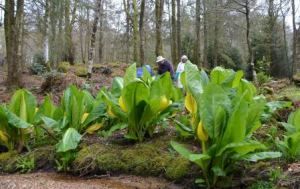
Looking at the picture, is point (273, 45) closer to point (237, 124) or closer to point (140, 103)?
point (140, 103)

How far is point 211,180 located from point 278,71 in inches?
1062

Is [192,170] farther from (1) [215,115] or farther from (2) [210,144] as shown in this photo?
(1) [215,115]

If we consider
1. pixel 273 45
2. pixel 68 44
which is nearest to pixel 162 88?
pixel 68 44

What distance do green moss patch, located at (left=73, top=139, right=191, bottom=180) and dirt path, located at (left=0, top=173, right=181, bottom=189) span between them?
111 mm

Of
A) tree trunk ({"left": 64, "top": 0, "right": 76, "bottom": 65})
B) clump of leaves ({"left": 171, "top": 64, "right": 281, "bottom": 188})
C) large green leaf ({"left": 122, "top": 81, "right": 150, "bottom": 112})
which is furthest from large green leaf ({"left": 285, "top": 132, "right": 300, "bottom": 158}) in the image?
tree trunk ({"left": 64, "top": 0, "right": 76, "bottom": 65})

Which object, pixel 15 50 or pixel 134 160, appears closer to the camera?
pixel 134 160

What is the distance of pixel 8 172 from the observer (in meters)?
4.36

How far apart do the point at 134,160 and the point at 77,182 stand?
62cm

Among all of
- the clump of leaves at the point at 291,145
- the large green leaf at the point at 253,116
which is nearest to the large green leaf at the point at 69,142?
the large green leaf at the point at 253,116

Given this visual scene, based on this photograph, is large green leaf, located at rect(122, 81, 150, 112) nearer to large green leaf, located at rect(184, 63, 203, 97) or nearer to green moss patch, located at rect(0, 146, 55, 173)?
large green leaf, located at rect(184, 63, 203, 97)

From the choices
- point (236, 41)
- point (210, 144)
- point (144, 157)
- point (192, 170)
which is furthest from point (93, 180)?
point (236, 41)

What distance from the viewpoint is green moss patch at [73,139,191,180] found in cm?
378

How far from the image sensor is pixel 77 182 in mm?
3787

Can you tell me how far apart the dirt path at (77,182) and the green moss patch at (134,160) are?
111 millimetres
